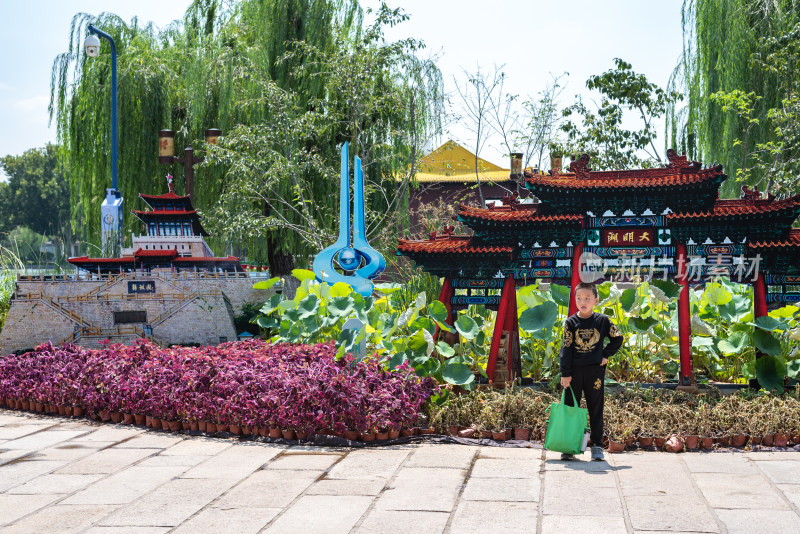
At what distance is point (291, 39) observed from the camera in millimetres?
17109

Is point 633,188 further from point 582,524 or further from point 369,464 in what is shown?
point 582,524

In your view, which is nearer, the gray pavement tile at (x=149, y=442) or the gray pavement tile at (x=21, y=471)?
the gray pavement tile at (x=21, y=471)

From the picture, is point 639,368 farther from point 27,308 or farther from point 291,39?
point 291,39

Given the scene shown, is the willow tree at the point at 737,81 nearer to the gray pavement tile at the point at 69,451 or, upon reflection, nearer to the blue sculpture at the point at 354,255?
the blue sculpture at the point at 354,255

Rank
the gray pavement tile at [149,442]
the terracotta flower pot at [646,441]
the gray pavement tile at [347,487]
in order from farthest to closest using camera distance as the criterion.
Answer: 1. the gray pavement tile at [149,442]
2. the terracotta flower pot at [646,441]
3. the gray pavement tile at [347,487]

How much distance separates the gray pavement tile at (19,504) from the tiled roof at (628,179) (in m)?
5.55

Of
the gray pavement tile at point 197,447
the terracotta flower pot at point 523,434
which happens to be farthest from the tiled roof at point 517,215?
the gray pavement tile at point 197,447

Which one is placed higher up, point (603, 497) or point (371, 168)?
point (371, 168)

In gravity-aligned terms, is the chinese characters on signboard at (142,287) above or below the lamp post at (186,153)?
below

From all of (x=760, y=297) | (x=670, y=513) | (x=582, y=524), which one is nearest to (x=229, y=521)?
(x=582, y=524)

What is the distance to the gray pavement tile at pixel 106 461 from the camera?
18.3 ft

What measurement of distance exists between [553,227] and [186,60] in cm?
1233

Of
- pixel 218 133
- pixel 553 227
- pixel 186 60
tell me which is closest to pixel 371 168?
pixel 218 133

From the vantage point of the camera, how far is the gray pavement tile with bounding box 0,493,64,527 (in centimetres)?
447
